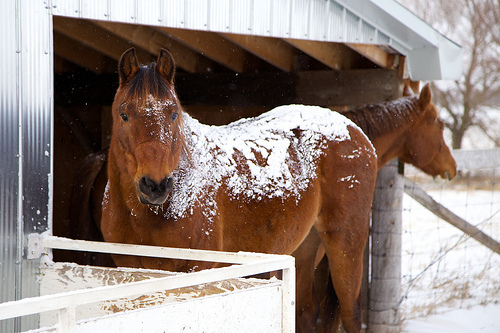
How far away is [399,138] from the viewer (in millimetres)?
5309

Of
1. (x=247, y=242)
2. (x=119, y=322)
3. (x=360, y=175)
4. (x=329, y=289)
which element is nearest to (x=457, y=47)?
(x=360, y=175)

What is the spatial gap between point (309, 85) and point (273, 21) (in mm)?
1818

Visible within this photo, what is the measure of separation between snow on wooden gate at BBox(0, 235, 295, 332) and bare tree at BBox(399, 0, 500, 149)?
15408 mm

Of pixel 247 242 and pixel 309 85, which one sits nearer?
pixel 247 242

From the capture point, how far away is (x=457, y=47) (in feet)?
17.2

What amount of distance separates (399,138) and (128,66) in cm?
300

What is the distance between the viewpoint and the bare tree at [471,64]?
54.2ft

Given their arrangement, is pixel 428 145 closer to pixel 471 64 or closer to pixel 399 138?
pixel 399 138

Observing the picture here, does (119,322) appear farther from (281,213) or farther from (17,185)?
(281,213)

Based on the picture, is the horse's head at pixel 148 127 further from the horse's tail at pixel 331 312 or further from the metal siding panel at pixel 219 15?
the horse's tail at pixel 331 312

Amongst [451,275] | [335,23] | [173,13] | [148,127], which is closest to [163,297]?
[148,127]

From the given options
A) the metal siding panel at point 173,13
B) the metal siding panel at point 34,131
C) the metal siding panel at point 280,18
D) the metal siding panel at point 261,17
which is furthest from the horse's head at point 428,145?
the metal siding panel at point 34,131

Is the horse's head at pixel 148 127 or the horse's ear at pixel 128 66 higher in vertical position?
the horse's ear at pixel 128 66

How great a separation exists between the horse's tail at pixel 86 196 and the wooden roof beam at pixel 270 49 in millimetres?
1652
